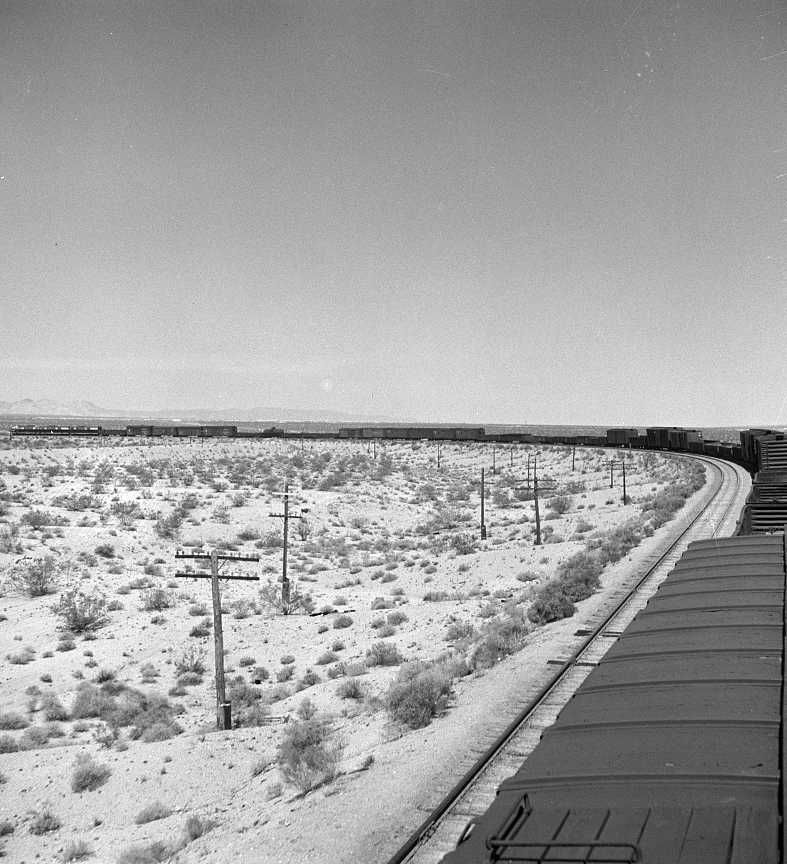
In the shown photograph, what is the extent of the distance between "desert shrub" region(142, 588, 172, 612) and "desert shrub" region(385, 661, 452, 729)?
15.9m

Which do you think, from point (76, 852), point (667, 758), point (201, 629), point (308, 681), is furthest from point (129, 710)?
point (667, 758)

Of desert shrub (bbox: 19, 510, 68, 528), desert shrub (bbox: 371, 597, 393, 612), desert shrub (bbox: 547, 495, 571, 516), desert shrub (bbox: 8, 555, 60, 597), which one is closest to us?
desert shrub (bbox: 371, 597, 393, 612)

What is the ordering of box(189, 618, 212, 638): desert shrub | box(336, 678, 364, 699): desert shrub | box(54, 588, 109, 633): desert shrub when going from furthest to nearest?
box(54, 588, 109, 633): desert shrub
box(189, 618, 212, 638): desert shrub
box(336, 678, 364, 699): desert shrub

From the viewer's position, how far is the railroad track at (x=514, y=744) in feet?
26.0

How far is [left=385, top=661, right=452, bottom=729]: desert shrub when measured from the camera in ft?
→ 43.6

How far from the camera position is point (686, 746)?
4.93 metres

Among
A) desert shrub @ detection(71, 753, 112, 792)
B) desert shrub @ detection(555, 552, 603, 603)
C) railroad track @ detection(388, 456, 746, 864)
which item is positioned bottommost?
desert shrub @ detection(71, 753, 112, 792)

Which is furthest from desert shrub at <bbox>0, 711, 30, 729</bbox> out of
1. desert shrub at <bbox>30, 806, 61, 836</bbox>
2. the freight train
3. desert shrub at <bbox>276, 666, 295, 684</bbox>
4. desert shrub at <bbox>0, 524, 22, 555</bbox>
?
the freight train

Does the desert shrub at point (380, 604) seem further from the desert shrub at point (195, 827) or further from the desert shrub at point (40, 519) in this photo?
the desert shrub at point (40, 519)

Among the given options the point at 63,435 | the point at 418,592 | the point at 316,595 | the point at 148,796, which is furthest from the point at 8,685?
the point at 63,435

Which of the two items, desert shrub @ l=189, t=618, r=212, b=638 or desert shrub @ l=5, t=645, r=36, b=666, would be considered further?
desert shrub @ l=189, t=618, r=212, b=638

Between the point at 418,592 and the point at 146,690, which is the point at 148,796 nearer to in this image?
the point at 146,690

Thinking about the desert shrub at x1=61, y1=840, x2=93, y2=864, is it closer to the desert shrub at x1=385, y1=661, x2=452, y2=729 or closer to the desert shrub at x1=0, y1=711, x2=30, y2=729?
the desert shrub at x1=385, y1=661, x2=452, y2=729

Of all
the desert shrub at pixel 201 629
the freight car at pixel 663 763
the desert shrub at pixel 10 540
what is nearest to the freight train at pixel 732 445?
the freight car at pixel 663 763
